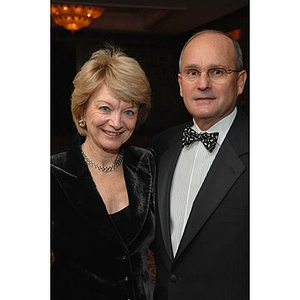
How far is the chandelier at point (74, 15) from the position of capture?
2.59 m

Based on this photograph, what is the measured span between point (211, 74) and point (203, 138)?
26 cm

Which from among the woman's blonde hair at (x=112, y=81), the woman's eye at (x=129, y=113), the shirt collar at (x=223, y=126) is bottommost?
the shirt collar at (x=223, y=126)

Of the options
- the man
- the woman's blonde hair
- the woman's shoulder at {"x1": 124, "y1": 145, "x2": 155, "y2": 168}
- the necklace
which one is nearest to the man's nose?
the man

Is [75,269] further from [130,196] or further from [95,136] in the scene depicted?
[95,136]

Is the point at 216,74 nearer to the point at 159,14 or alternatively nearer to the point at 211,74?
the point at 211,74

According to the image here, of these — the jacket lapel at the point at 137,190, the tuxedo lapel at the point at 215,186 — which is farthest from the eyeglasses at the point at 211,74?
the jacket lapel at the point at 137,190

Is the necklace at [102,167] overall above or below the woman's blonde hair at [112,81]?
below

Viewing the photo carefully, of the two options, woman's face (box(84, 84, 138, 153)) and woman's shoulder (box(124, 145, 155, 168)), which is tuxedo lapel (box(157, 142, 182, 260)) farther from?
woman's face (box(84, 84, 138, 153))

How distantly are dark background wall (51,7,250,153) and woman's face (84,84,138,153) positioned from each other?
64mm

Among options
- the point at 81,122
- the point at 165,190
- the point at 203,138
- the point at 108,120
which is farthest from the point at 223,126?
the point at 81,122

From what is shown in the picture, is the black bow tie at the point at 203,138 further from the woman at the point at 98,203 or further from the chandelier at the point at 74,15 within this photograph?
the chandelier at the point at 74,15
